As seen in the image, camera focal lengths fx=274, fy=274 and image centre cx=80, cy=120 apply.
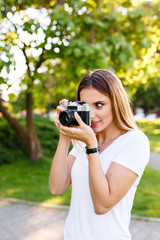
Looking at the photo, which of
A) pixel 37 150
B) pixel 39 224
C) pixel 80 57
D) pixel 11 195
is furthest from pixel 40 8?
pixel 39 224

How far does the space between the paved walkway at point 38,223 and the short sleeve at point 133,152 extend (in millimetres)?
2424

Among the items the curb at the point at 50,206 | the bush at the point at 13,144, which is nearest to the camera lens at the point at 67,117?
the curb at the point at 50,206

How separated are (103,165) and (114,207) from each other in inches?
8.5

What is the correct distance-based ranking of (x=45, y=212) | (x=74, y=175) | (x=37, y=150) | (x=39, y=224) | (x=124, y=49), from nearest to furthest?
(x=74, y=175) < (x=39, y=224) < (x=45, y=212) < (x=124, y=49) < (x=37, y=150)

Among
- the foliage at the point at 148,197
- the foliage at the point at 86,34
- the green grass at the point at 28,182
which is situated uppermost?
the foliage at the point at 86,34

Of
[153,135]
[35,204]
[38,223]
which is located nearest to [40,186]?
[35,204]

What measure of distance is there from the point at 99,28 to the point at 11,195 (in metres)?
3.62

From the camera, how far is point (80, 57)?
15.9 ft

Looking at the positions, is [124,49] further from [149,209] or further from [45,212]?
[45,212]

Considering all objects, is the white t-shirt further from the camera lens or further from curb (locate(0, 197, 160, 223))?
curb (locate(0, 197, 160, 223))

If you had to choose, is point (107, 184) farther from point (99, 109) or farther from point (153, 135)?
point (153, 135)

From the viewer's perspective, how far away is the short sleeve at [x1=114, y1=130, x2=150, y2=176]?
52.4 inches

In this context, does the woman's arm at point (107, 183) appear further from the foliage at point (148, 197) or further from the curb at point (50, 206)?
the foliage at point (148, 197)

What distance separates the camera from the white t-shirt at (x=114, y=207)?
135cm
